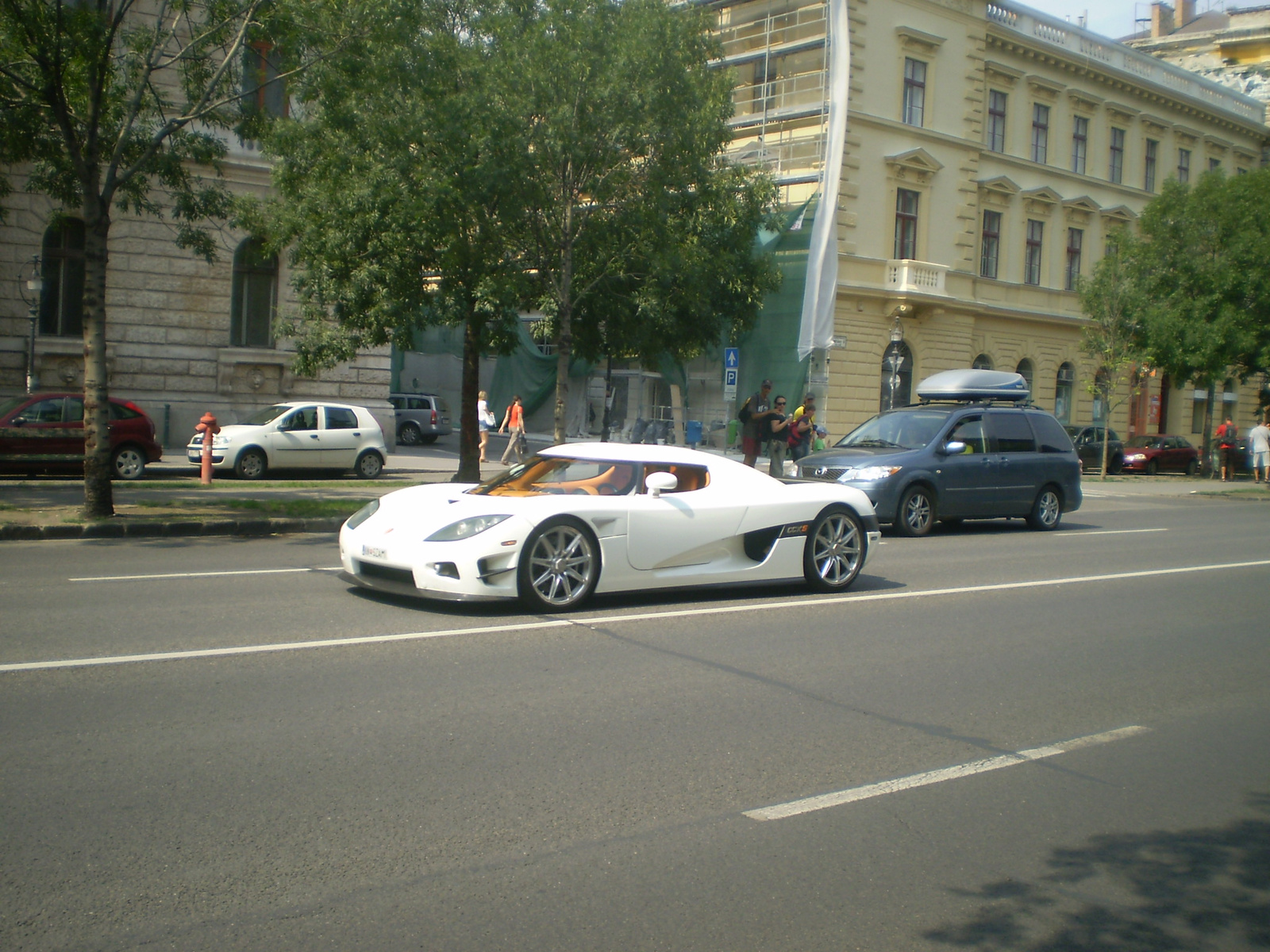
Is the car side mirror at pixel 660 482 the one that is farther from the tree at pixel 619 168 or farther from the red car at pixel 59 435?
the red car at pixel 59 435

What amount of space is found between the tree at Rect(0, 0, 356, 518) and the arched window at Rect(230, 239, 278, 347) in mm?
11132

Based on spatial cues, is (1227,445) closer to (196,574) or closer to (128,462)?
(128,462)

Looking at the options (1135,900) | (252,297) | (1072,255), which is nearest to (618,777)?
(1135,900)

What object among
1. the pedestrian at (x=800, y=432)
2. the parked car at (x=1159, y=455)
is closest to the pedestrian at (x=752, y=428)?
the pedestrian at (x=800, y=432)

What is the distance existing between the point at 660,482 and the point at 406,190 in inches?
406

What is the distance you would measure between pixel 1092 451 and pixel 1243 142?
864 inches

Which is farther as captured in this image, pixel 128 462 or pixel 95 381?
pixel 128 462

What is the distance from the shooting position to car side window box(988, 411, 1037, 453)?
634 inches

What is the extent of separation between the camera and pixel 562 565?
8258 mm

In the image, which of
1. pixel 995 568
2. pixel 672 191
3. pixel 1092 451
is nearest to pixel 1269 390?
pixel 1092 451

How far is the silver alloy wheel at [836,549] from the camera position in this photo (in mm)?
9711

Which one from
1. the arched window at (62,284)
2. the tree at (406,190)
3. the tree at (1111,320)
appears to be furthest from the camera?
the tree at (1111,320)

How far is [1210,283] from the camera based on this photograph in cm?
3425

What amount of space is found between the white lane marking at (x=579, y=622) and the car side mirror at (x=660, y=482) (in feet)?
3.05
